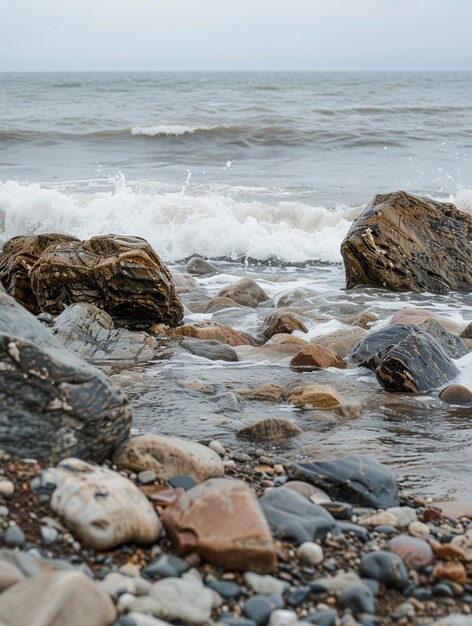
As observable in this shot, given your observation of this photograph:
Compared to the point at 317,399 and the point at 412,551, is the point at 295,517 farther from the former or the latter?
the point at 317,399

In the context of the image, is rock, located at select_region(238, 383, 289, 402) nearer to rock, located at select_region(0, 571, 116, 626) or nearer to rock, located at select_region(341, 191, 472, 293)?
rock, located at select_region(0, 571, 116, 626)

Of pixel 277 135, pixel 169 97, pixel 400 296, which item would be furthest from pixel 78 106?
pixel 400 296

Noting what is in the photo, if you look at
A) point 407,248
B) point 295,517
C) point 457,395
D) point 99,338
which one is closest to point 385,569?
point 295,517

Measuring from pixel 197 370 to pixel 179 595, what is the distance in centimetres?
348

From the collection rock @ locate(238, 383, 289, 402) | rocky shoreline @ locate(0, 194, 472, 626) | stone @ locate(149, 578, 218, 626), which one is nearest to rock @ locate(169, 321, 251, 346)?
rock @ locate(238, 383, 289, 402)

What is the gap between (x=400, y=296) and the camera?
8.92 meters

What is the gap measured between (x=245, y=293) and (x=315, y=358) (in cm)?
264

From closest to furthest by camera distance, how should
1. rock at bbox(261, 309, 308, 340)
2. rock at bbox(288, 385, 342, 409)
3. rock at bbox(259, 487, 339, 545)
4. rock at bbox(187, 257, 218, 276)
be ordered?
rock at bbox(259, 487, 339, 545), rock at bbox(288, 385, 342, 409), rock at bbox(261, 309, 308, 340), rock at bbox(187, 257, 218, 276)

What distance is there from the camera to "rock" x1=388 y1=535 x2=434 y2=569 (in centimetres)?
297

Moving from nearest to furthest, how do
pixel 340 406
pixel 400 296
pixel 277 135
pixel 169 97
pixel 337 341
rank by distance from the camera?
pixel 340 406 → pixel 337 341 → pixel 400 296 → pixel 277 135 → pixel 169 97

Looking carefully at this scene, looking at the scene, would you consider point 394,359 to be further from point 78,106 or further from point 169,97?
point 169,97

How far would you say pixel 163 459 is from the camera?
350 cm

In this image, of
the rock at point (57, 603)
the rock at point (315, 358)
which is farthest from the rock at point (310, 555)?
the rock at point (315, 358)

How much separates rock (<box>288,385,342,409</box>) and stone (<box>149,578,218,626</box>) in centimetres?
267
